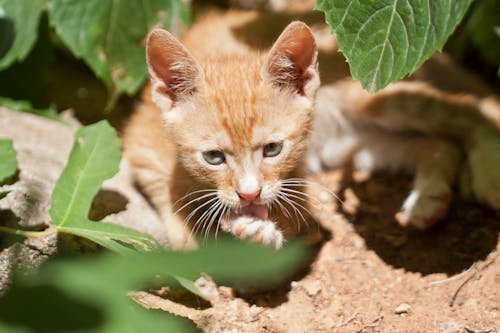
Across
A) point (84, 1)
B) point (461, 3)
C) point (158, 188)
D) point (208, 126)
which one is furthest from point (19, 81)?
point (461, 3)

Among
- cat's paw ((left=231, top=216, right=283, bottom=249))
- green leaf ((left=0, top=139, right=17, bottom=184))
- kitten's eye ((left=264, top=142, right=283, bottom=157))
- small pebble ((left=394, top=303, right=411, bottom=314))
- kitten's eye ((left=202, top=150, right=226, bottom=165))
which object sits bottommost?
small pebble ((left=394, top=303, right=411, bottom=314))

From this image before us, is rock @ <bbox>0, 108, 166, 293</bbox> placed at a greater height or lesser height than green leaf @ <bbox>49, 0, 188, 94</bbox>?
lesser

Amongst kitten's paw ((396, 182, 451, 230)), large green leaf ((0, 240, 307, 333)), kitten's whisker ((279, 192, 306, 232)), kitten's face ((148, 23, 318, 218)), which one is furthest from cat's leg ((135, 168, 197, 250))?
large green leaf ((0, 240, 307, 333))

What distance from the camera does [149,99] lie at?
300 centimetres

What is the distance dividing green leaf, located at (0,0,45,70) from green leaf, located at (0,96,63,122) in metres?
0.16

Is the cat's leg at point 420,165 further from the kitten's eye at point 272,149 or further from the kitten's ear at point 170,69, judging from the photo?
the kitten's ear at point 170,69

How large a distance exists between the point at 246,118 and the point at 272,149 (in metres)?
0.16

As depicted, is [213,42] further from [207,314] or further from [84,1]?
[207,314]

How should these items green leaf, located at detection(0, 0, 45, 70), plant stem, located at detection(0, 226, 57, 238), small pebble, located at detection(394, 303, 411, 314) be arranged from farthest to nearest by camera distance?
green leaf, located at detection(0, 0, 45, 70), small pebble, located at detection(394, 303, 411, 314), plant stem, located at detection(0, 226, 57, 238)

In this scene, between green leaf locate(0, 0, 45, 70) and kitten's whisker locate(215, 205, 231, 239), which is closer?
kitten's whisker locate(215, 205, 231, 239)

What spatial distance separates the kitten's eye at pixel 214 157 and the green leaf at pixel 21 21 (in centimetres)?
108

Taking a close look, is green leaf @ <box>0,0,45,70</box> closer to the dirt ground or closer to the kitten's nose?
the kitten's nose

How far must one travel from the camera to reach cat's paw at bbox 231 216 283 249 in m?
2.25

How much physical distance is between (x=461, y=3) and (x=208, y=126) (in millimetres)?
948
